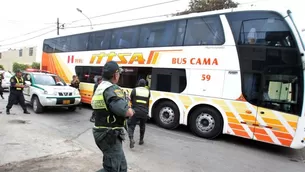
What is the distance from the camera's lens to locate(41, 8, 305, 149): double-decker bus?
552 centimetres

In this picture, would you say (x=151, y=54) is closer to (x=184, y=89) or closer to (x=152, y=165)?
(x=184, y=89)

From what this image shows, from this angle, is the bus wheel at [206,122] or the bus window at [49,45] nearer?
the bus wheel at [206,122]

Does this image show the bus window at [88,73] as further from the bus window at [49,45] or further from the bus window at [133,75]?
the bus window at [49,45]

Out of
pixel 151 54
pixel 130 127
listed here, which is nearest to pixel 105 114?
pixel 130 127

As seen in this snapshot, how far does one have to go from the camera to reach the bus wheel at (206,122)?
652 cm

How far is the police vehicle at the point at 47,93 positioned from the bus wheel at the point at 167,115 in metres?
3.65

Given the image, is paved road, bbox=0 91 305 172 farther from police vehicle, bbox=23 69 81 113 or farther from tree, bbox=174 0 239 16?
tree, bbox=174 0 239 16

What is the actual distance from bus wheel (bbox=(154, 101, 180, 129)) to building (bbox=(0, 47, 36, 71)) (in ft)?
126

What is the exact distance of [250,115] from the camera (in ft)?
19.7

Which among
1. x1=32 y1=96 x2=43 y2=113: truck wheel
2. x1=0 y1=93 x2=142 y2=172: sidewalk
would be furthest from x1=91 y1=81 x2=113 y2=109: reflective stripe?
x1=32 y1=96 x2=43 y2=113: truck wheel

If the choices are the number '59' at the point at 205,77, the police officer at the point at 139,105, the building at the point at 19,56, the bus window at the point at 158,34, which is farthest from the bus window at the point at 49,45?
the building at the point at 19,56

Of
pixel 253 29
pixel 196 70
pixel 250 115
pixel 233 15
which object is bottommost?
pixel 250 115

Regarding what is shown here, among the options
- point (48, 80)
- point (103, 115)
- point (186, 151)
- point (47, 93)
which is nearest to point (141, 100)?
point (186, 151)

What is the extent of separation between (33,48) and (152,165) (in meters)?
42.4
